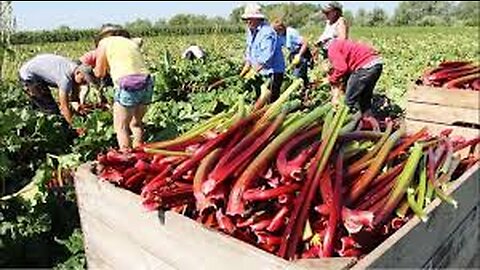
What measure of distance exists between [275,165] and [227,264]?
49 centimetres

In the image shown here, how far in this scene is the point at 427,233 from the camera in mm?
2414

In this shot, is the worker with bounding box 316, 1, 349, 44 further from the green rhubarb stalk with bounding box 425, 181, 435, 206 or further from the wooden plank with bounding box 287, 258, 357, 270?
the wooden plank with bounding box 287, 258, 357, 270

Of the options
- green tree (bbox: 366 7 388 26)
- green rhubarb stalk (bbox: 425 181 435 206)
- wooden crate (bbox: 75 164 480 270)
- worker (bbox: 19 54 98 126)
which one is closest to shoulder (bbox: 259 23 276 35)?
worker (bbox: 19 54 98 126)

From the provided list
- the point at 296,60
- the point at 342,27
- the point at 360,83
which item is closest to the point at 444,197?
the point at 360,83

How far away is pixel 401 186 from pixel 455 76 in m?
3.37

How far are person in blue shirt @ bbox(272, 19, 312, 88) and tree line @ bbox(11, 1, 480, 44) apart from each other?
0.23 metres

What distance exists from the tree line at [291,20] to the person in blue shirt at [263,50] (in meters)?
1.39

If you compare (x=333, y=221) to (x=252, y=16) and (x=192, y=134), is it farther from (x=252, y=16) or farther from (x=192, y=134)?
(x=252, y=16)

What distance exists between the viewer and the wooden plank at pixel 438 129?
484 centimetres

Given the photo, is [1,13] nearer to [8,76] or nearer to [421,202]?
[421,202]

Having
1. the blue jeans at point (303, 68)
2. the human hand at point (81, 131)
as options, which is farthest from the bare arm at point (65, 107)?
the blue jeans at point (303, 68)

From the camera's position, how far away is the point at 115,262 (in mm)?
2748

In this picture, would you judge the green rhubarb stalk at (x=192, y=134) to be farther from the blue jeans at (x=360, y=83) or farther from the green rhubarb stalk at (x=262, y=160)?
the blue jeans at (x=360, y=83)

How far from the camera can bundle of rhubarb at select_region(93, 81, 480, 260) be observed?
2175 millimetres
